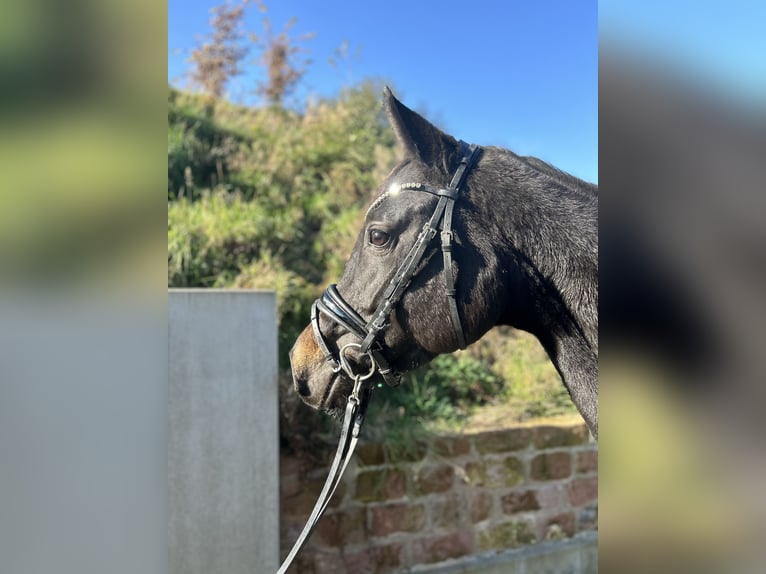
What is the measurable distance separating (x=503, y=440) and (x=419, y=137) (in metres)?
2.63

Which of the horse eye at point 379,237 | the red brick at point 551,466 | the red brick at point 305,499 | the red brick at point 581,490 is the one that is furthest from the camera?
the red brick at point 581,490

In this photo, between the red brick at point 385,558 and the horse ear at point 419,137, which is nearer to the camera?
the horse ear at point 419,137

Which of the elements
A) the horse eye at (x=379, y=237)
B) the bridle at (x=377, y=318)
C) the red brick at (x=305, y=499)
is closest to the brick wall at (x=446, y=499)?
the red brick at (x=305, y=499)

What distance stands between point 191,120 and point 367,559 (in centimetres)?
432

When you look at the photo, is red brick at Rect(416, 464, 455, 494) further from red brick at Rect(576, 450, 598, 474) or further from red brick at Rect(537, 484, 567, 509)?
red brick at Rect(576, 450, 598, 474)

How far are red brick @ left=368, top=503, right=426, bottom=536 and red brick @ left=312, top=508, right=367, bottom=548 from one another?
0.23 ft

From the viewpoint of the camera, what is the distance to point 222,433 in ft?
9.71

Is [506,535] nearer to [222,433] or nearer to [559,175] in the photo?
[222,433]

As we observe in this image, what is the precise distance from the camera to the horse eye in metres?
1.67

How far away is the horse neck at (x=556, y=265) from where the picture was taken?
1546 millimetres

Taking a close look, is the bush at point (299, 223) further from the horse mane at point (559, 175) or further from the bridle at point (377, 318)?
the horse mane at point (559, 175)

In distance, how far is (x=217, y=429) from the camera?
295 centimetres
